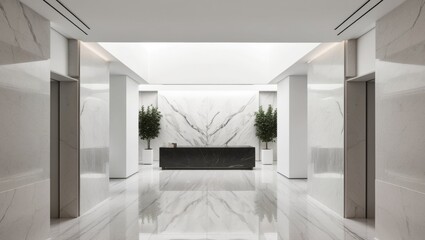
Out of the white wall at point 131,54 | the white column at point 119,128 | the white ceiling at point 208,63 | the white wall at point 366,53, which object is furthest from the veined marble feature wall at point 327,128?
the white ceiling at point 208,63

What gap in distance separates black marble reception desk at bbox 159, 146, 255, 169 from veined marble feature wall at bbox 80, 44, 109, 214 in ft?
25.0

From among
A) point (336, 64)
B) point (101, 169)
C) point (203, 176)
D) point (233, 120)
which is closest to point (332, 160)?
point (336, 64)

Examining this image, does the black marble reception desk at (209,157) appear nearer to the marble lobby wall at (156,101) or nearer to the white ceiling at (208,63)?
the white ceiling at (208,63)

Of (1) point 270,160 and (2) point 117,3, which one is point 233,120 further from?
(2) point 117,3

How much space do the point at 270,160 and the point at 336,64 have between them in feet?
40.9

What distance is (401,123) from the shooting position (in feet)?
20.0

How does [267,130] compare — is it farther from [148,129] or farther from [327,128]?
[327,128]

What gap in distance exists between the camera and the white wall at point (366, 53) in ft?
25.8

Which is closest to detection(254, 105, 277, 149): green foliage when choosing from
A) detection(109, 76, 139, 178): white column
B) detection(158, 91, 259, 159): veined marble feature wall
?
detection(158, 91, 259, 159): veined marble feature wall

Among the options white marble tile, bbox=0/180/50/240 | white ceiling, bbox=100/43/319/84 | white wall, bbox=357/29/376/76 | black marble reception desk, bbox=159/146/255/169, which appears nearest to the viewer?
white marble tile, bbox=0/180/50/240

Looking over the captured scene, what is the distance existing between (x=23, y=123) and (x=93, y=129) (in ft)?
12.8

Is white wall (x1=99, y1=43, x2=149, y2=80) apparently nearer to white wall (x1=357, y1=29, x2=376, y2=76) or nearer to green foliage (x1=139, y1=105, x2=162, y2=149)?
green foliage (x1=139, y1=105, x2=162, y2=149)

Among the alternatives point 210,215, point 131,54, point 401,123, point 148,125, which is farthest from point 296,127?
point 148,125

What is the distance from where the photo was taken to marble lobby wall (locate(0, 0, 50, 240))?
550 cm
